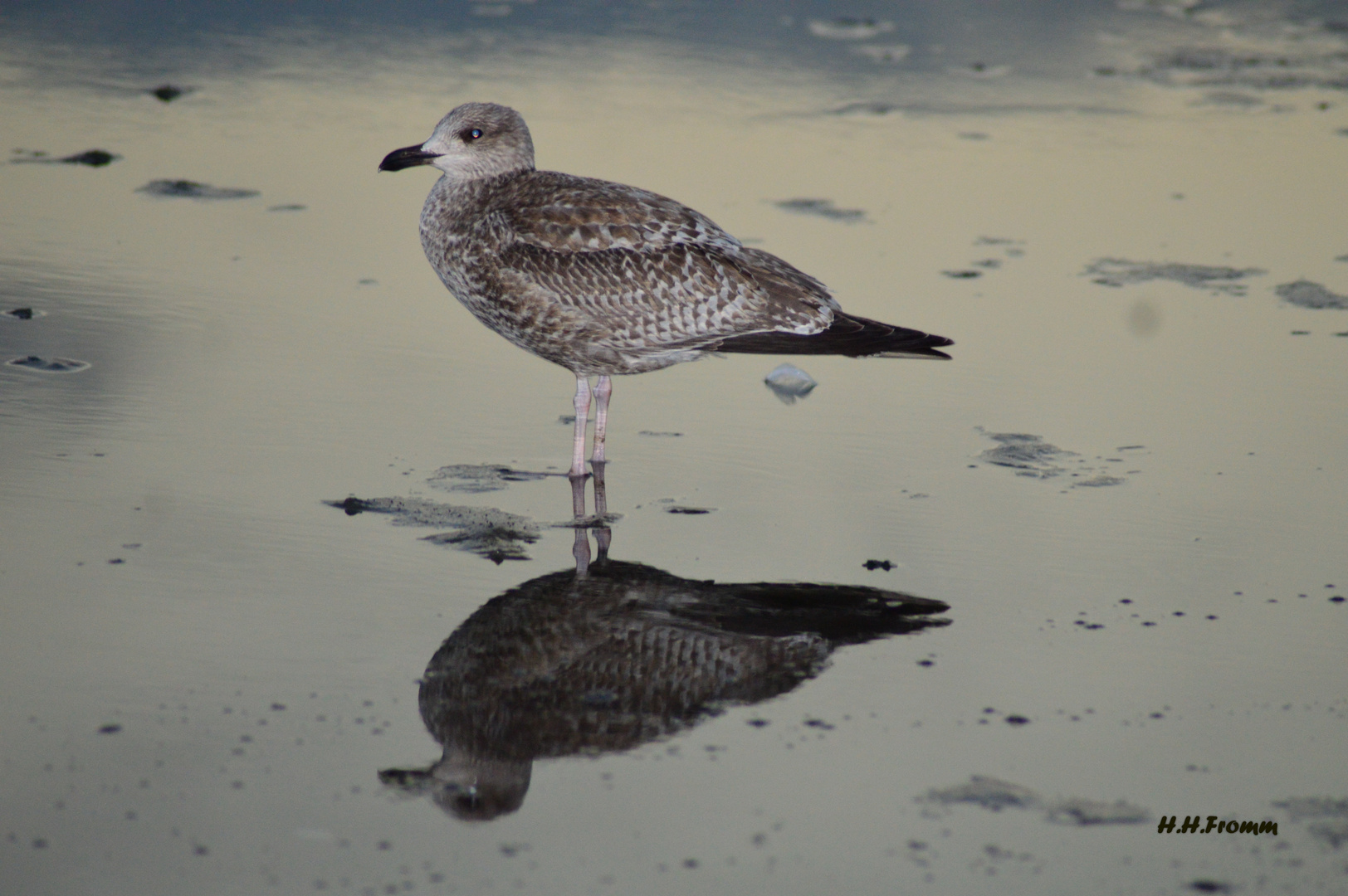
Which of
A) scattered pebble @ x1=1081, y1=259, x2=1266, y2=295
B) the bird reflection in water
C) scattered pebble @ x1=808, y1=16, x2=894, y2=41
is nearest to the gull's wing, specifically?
the bird reflection in water

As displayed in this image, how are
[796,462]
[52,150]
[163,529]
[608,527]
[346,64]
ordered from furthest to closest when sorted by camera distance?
[346,64], [52,150], [796,462], [608,527], [163,529]

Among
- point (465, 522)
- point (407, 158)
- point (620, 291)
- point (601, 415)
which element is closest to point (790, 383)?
point (601, 415)

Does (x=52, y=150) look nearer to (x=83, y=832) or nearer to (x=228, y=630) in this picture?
(x=228, y=630)

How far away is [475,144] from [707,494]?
2.05m

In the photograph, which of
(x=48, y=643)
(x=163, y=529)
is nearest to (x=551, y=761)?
(x=48, y=643)

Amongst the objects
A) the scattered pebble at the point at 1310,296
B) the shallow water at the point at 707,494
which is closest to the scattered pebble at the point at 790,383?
the shallow water at the point at 707,494

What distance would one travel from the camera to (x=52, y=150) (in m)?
10.7

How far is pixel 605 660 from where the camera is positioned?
4883 millimetres

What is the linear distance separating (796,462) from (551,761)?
267 centimetres

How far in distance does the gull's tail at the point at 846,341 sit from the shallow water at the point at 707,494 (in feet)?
1.49

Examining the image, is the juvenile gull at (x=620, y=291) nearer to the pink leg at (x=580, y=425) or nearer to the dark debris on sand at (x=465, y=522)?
the pink leg at (x=580, y=425)

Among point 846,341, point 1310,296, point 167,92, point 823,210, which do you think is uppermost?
point 167,92

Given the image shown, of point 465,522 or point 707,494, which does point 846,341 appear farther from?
point 465,522

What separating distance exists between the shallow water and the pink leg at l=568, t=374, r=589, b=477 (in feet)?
0.35
